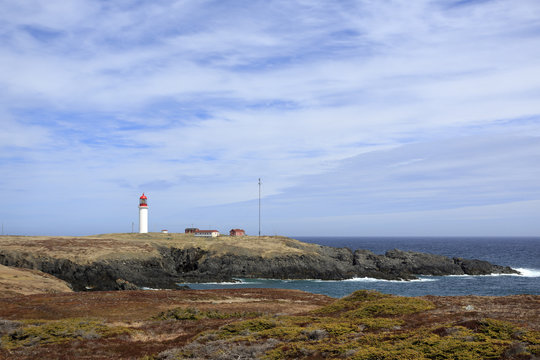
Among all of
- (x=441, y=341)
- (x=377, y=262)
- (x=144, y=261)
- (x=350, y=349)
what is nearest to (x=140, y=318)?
(x=350, y=349)

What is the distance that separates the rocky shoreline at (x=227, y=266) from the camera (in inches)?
3209

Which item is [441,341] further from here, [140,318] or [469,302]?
[140,318]

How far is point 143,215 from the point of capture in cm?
13225

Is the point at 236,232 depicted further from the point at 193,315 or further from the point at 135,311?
the point at 193,315

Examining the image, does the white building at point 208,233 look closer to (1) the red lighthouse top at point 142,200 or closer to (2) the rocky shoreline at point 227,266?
(1) the red lighthouse top at point 142,200

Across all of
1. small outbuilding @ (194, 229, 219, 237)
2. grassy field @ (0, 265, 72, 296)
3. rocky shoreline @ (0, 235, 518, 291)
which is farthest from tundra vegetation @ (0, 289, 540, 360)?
small outbuilding @ (194, 229, 219, 237)

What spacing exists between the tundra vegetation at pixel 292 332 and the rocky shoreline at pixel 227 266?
138 ft

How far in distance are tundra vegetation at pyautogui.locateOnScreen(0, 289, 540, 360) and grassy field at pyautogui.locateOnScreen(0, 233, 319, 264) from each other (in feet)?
176

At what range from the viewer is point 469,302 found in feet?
107

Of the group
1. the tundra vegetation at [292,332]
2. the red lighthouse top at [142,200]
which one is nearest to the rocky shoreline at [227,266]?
the red lighthouse top at [142,200]

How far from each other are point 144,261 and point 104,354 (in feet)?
247

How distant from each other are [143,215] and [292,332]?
117809 millimetres

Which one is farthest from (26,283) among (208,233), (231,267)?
(208,233)

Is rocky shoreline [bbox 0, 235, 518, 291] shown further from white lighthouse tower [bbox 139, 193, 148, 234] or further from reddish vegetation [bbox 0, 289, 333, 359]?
reddish vegetation [bbox 0, 289, 333, 359]
